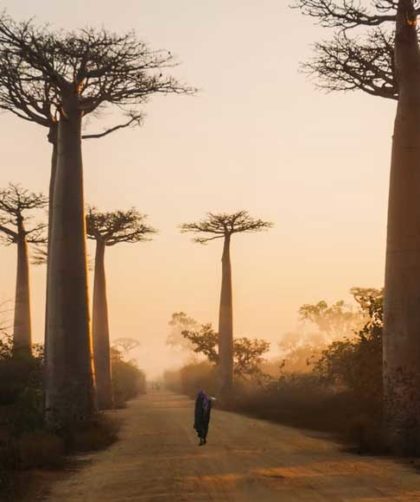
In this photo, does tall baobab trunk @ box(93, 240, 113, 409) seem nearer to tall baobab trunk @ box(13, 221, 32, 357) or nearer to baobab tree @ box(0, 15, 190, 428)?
tall baobab trunk @ box(13, 221, 32, 357)

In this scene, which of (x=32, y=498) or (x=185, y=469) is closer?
(x=32, y=498)

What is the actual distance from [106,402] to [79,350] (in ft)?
44.0

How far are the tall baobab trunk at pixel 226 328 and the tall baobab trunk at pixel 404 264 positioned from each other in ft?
63.6

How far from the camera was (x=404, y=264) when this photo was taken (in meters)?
12.6

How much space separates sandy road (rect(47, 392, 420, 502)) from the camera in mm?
8062

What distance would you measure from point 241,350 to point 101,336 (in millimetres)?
13346

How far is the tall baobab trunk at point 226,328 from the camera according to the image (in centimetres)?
3198

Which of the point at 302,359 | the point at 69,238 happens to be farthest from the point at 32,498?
the point at 302,359

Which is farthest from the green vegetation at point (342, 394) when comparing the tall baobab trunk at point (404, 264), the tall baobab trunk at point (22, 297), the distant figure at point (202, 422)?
the tall baobab trunk at point (22, 297)

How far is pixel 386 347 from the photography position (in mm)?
12672

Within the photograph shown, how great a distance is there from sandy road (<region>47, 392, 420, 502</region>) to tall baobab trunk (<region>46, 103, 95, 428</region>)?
132 cm

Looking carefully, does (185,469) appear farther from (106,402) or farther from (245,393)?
(245,393)

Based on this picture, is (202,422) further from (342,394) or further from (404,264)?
(342,394)

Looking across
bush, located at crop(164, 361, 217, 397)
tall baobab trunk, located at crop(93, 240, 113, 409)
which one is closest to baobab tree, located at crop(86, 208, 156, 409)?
tall baobab trunk, located at crop(93, 240, 113, 409)
